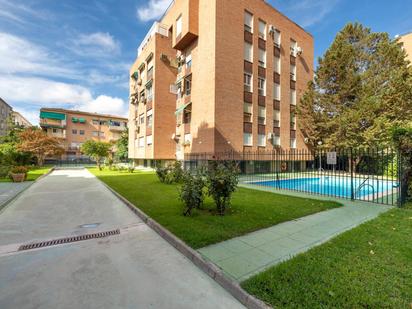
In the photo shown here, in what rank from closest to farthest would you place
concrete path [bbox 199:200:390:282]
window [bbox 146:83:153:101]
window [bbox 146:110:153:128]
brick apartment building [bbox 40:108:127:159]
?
concrete path [bbox 199:200:390:282], window [bbox 146:110:153:128], window [bbox 146:83:153:101], brick apartment building [bbox 40:108:127:159]

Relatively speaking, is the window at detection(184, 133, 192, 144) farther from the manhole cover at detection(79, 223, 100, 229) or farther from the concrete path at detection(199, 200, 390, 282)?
the concrete path at detection(199, 200, 390, 282)

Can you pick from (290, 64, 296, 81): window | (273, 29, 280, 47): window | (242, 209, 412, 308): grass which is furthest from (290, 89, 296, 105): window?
(242, 209, 412, 308): grass

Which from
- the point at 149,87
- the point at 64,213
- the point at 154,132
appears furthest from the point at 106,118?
the point at 64,213

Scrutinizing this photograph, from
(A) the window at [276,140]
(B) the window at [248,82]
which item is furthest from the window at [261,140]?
(B) the window at [248,82]

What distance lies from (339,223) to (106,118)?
64.7 metres

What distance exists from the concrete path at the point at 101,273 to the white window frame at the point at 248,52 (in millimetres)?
20074

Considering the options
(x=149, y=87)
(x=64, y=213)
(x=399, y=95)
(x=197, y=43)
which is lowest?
(x=64, y=213)

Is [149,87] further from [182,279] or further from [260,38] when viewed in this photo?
[182,279]

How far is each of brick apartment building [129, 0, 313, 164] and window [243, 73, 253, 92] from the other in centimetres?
10

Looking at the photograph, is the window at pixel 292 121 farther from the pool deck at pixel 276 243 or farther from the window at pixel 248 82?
the pool deck at pixel 276 243

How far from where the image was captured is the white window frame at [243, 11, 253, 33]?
20.8 meters

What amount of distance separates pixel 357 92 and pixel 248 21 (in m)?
14.4

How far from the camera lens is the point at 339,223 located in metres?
5.62

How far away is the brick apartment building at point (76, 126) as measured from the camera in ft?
169
